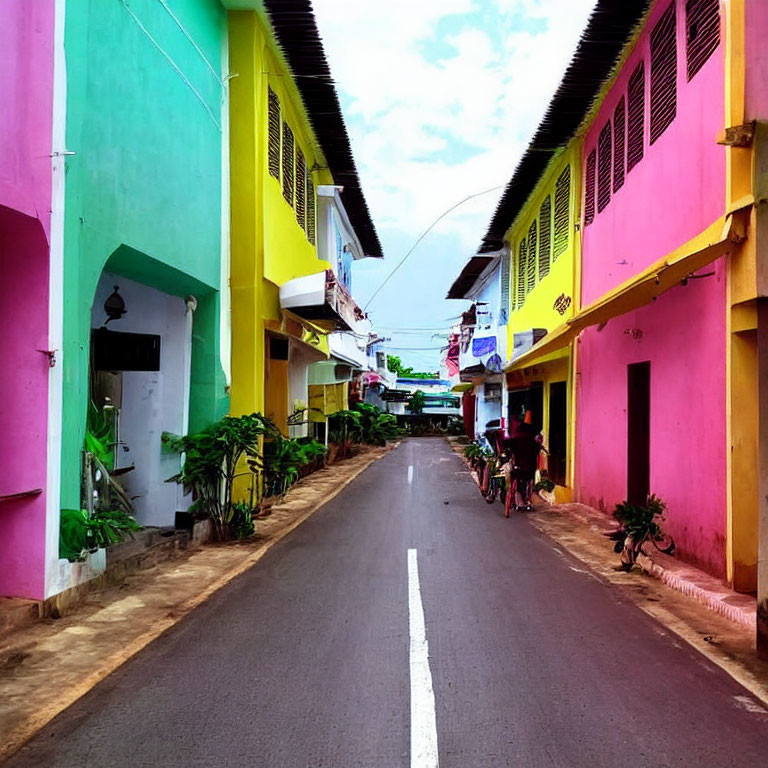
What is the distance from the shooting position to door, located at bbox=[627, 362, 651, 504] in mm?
12102

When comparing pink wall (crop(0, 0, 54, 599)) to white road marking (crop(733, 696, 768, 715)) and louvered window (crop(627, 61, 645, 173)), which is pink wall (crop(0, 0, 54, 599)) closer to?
white road marking (crop(733, 696, 768, 715))

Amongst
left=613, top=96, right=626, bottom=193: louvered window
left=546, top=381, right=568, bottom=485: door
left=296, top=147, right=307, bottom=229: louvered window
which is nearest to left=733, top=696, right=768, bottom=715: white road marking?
left=613, top=96, right=626, bottom=193: louvered window

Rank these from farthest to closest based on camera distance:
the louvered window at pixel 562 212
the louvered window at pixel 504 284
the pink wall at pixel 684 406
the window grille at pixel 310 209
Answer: the louvered window at pixel 504 284 < the window grille at pixel 310 209 < the louvered window at pixel 562 212 < the pink wall at pixel 684 406

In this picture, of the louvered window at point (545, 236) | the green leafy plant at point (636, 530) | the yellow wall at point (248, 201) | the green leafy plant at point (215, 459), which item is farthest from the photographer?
the louvered window at point (545, 236)

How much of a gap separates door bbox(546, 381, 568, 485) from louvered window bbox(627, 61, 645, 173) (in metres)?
6.48

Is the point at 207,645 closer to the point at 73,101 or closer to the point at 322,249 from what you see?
the point at 73,101

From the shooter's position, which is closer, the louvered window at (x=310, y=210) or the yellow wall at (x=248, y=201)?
the yellow wall at (x=248, y=201)

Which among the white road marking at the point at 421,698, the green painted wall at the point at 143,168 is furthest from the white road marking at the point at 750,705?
the green painted wall at the point at 143,168

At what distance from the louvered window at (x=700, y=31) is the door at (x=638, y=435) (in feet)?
15.4

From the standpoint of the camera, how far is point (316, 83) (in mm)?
15328

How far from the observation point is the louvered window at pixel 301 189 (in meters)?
18.2

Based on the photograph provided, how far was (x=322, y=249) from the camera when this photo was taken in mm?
22359

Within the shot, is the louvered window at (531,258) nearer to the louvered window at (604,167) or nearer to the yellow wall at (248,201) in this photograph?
the louvered window at (604,167)

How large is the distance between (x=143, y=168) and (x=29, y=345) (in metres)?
3.19
